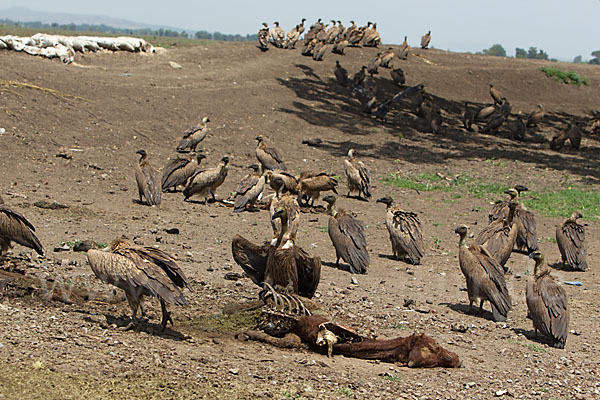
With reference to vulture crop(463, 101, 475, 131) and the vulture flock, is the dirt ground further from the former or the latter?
vulture crop(463, 101, 475, 131)

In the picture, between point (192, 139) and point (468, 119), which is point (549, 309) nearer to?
point (192, 139)

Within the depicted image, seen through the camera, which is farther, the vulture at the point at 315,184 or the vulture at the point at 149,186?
the vulture at the point at 315,184

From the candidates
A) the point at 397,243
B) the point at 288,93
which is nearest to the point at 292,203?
the point at 397,243

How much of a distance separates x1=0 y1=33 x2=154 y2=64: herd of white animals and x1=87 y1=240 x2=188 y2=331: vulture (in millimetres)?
17250

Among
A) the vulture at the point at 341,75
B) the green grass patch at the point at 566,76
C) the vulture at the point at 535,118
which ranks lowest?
the vulture at the point at 535,118

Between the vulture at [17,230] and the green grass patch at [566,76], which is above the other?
the green grass patch at [566,76]

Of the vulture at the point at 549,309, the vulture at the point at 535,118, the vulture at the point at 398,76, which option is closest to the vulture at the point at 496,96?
the vulture at the point at 535,118

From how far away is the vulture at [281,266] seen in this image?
755 cm

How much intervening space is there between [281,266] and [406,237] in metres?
3.47

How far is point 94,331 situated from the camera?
618cm

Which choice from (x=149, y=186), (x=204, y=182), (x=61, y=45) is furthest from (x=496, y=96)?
(x=149, y=186)

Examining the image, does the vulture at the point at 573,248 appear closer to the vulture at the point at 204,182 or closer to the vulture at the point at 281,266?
the vulture at the point at 281,266

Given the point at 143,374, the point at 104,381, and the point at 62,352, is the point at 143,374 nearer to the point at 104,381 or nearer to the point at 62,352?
the point at 104,381

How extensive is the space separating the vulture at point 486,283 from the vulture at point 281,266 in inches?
81.3
